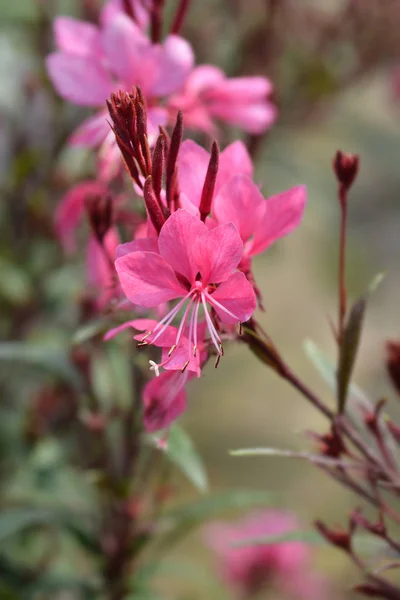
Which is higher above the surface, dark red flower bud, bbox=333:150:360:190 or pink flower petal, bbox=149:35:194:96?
pink flower petal, bbox=149:35:194:96

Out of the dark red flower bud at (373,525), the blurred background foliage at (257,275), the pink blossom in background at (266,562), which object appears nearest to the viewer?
the dark red flower bud at (373,525)

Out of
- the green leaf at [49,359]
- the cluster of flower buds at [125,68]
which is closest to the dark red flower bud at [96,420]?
the green leaf at [49,359]

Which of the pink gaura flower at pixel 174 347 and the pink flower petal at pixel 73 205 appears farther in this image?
the pink flower petal at pixel 73 205

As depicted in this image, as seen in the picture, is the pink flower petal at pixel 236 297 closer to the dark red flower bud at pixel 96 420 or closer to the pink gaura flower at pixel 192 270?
the pink gaura flower at pixel 192 270

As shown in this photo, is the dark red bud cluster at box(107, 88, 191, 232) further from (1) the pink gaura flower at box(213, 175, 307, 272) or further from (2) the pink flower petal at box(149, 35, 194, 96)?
(2) the pink flower petal at box(149, 35, 194, 96)

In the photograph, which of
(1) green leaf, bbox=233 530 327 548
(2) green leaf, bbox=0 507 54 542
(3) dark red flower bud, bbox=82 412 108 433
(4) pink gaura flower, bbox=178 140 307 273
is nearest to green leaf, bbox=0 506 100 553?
(2) green leaf, bbox=0 507 54 542

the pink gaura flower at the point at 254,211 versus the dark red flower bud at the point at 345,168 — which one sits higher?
the dark red flower bud at the point at 345,168

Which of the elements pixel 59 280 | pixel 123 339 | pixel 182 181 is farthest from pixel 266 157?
pixel 182 181
